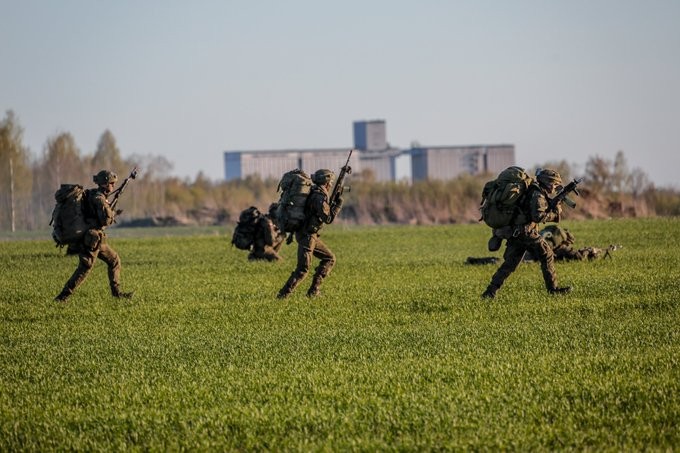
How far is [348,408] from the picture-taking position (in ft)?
37.9

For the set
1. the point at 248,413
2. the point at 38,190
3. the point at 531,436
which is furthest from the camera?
the point at 38,190

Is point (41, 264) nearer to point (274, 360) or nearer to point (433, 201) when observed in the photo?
point (274, 360)

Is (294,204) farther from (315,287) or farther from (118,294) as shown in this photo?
(118,294)

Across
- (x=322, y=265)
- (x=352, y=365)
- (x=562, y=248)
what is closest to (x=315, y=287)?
(x=322, y=265)

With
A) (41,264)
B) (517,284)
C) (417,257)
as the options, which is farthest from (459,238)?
(517,284)

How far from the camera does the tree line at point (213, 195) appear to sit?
70500 millimetres

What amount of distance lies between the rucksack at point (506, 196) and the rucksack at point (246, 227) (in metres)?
13.5

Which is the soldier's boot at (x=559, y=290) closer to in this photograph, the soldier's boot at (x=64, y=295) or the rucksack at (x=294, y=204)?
the rucksack at (x=294, y=204)

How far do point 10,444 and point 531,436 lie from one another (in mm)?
4448

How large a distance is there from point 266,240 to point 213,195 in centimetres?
7833

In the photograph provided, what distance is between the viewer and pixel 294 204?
829 inches

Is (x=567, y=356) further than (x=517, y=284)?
No

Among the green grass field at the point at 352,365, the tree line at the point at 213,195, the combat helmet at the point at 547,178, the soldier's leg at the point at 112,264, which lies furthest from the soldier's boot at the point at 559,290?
the tree line at the point at 213,195

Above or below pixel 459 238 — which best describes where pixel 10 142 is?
above
